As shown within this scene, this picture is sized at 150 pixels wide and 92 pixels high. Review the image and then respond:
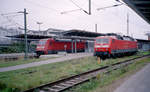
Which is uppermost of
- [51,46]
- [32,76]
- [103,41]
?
[103,41]

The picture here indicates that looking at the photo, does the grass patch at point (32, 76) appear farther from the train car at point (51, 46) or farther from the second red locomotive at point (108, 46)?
the train car at point (51, 46)

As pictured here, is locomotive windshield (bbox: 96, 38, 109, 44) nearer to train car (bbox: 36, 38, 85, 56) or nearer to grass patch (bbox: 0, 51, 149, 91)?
train car (bbox: 36, 38, 85, 56)

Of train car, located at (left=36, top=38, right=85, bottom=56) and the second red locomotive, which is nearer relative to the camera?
the second red locomotive

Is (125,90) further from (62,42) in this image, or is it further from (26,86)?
(62,42)

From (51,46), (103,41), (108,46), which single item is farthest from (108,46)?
(51,46)

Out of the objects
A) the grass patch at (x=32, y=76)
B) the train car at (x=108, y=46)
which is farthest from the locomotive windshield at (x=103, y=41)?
the grass patch at (x=32, y=76)

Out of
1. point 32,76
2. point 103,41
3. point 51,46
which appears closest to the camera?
point 32,76

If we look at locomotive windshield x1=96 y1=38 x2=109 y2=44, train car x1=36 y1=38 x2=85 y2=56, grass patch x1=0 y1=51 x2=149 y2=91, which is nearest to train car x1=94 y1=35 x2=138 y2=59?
locomotive windshield x1=96 y1=38 x2=109 y2=44

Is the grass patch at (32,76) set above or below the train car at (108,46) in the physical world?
below

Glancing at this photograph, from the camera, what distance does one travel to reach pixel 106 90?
693 cm

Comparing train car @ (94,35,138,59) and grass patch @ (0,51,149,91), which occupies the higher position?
train car @ (94,35,138,59)

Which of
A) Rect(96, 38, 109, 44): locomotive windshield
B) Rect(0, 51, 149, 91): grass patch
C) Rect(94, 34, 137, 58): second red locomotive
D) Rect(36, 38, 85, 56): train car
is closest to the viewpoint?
Rect(0, 51, 149, 91): grass patch

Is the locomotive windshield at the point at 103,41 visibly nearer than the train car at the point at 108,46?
No

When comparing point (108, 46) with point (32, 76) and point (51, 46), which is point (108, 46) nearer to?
point (51, 46)
